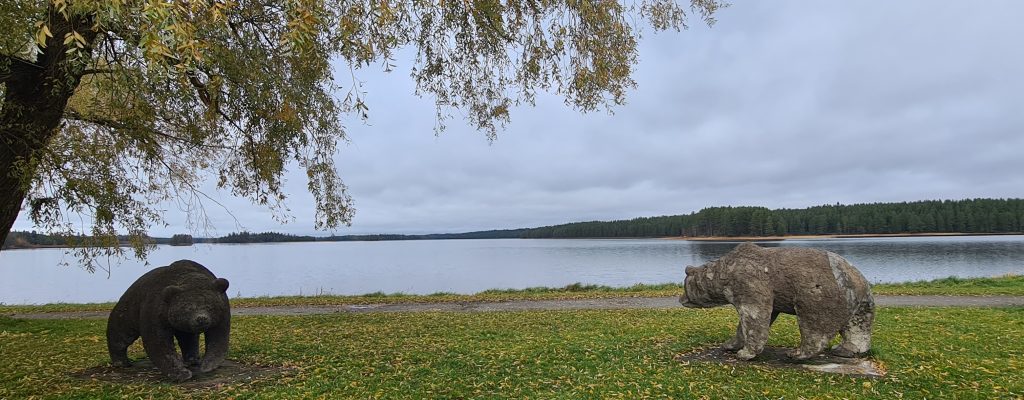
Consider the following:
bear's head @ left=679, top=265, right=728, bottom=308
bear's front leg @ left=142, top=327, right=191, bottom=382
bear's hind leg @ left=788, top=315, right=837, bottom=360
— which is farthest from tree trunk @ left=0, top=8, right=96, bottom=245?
bear's hind leg @ left=788, top=315, right=837, bottom=360

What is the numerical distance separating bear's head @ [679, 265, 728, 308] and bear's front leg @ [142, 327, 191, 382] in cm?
638

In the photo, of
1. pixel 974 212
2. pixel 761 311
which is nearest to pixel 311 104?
pixel 761 311

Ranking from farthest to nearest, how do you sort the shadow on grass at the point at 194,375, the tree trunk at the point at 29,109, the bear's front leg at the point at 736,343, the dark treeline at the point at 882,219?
the dark treeline at the point at 882,219
the bear's front leg at the point at 736,343
the tree trunk at the point at 29,109
the shadow on grass at the point at 194,375

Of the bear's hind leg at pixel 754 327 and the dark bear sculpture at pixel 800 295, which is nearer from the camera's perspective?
the dark bear sculpture at pixel 800 295

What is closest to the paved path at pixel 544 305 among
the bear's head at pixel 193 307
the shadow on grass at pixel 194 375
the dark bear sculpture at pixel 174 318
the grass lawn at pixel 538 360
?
the grass lawn at pixel 538 360

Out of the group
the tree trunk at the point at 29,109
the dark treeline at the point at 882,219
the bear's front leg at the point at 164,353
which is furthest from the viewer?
the dark treeline at the point at 882,219

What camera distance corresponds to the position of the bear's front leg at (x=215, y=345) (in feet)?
20.9

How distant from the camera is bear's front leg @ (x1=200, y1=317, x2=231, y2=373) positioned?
6359 mm

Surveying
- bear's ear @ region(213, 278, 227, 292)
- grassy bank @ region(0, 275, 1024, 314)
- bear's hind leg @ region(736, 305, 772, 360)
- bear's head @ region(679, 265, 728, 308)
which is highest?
bear's ear @ region(213, 278, 227, 292)

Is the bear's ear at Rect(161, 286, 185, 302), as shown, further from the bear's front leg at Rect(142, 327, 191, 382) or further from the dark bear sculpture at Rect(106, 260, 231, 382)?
the bear's front leg at Rect(142, 327, 191, 382)

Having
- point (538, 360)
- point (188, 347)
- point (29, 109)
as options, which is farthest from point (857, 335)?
point (29, 109)

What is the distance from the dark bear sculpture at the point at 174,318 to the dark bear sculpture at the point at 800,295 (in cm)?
622

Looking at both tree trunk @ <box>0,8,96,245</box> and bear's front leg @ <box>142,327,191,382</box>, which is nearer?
bear's front leg @ <box>142,327,191,382</box>

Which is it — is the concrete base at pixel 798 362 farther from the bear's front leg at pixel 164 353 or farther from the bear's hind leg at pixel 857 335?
the bear's front leg at pixel 164 353
